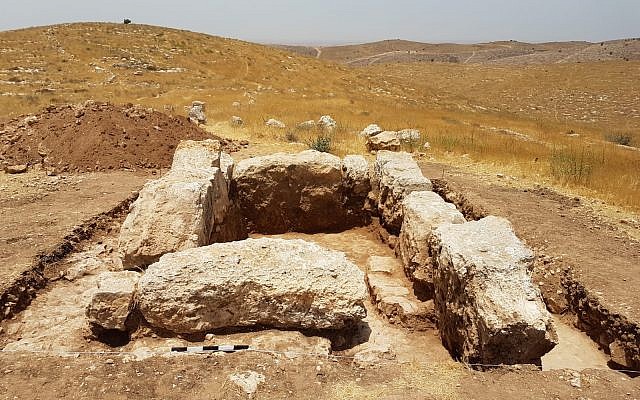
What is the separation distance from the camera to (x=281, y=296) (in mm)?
4922

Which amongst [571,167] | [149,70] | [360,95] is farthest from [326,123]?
[149,70]

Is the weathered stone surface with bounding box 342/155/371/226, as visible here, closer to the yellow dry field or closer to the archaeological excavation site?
the archaeological excavation site

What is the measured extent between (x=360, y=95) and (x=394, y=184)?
22781mm

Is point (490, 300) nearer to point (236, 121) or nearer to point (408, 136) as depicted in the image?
point (408, 136)

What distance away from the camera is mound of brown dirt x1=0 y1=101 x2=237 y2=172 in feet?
38.4

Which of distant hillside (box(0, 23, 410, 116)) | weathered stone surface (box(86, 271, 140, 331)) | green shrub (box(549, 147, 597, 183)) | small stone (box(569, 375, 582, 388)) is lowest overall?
small stone (box(569, 375, 582, 388))

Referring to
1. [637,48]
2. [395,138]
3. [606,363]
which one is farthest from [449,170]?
[637,48]

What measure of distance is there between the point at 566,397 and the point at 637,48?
81.4 meters

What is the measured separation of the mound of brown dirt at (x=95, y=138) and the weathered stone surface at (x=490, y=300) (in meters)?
8.88

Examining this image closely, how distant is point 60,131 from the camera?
12.7 meters

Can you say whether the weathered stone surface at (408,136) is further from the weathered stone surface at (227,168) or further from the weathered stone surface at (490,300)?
the weathered stone surface at (490,300)

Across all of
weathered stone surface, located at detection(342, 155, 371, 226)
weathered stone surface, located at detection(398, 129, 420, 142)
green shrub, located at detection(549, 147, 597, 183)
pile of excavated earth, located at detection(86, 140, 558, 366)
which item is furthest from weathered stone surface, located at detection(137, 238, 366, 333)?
weathered stone surface, located at detection(398, 129, 420, 142)

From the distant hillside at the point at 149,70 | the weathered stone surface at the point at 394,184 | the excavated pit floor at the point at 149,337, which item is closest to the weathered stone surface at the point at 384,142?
the weathered stone surface at the point at 394,184

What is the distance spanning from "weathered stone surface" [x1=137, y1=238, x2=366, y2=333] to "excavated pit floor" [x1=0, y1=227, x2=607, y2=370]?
0.64 ft
